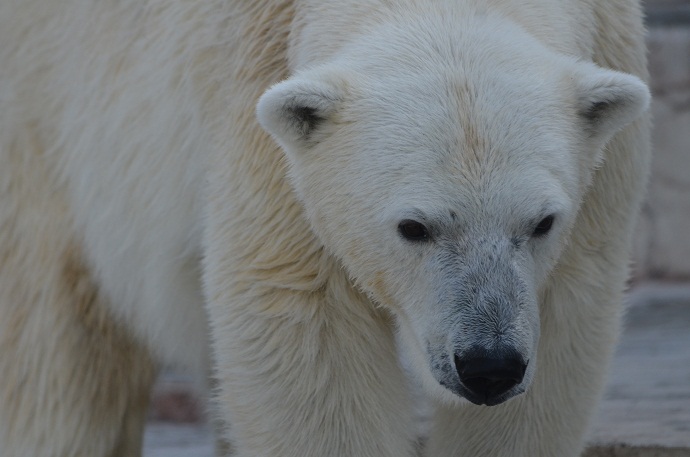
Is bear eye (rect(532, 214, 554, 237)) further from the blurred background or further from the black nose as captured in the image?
the blurred background

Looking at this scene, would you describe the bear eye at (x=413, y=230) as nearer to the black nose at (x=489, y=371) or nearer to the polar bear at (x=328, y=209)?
the polar bear at (x=328, y=209)

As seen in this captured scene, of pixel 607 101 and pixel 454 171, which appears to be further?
pixel 607 101

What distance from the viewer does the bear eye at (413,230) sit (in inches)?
93.8

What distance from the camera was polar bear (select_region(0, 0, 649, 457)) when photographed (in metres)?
2.36

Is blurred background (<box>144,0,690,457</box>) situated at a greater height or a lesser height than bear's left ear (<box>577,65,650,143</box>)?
lesser

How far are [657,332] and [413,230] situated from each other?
3.70 metres

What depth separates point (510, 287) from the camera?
234 centimetres

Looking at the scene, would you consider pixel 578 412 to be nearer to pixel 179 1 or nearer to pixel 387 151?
pixel 387 151

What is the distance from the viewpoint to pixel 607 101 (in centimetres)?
248

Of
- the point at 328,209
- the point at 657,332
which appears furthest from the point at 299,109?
the point at 657,332

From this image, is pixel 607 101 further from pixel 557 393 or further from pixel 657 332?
pixel 657 332

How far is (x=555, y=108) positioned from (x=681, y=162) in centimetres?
491

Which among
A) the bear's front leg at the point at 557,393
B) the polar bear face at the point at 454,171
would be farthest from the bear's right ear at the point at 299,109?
the bear's front leg at the point at 557,393

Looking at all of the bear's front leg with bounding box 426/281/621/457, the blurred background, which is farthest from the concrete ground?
the bear's front leg with bounding box 426/281/621/457
